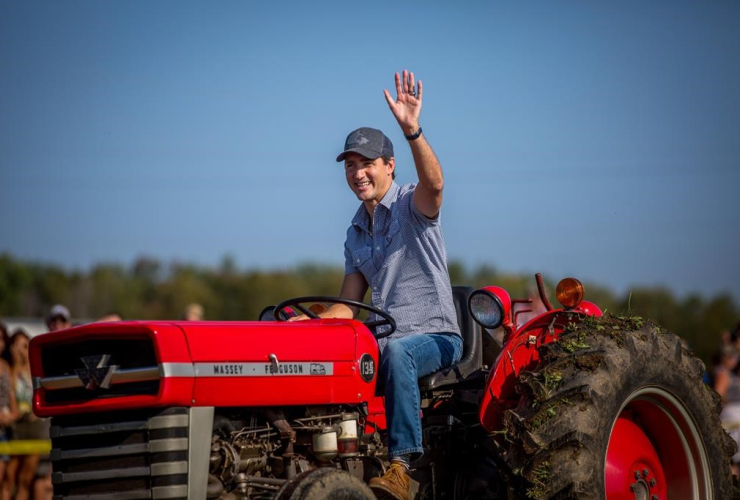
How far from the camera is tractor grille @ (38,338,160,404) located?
4512mm

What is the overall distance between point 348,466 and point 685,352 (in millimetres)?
2190

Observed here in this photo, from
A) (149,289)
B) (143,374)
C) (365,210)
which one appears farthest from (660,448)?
(149,289)

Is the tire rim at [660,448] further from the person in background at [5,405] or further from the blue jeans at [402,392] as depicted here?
the person in background at [5,405]

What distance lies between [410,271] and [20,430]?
5689 millimetres

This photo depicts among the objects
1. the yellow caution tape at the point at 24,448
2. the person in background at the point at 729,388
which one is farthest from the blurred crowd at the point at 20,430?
the person in background at the point at 729,388

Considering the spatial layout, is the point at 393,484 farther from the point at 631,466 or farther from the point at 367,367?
the point at 631,466

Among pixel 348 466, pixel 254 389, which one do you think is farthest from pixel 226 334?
pixel 348 466

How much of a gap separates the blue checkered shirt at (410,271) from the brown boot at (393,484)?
0.81 m

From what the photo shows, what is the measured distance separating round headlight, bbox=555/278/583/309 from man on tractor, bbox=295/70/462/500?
0.63m

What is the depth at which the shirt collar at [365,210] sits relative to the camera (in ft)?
19.6

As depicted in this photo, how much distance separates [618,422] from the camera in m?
5.76

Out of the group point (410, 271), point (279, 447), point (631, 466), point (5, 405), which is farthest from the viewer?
point (5, 405)

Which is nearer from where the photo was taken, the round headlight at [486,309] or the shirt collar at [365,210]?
the round headlight at [486,309]

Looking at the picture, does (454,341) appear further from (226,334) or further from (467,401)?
(226,334)
